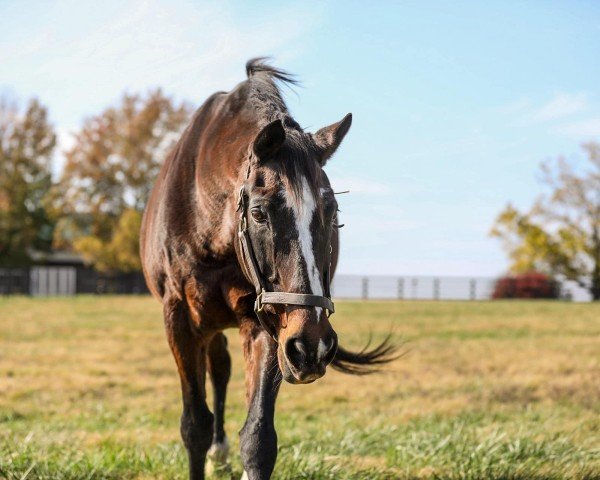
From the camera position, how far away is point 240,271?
11.7 ft

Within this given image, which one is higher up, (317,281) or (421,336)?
(317,281)

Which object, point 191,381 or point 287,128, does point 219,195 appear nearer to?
point 287,128

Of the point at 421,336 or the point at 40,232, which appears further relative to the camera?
the point at 40,232

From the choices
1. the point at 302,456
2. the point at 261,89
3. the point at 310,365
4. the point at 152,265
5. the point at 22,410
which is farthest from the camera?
the point at 22,410

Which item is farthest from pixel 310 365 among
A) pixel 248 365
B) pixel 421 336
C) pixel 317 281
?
pixel 421 336

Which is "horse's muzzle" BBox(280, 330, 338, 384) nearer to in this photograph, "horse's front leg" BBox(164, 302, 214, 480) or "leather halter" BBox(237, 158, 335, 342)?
"leather halter" BBox(237, 158, 335, 342)

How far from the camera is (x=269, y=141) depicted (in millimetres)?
3031

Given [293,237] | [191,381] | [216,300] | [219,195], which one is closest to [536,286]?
[191,381]

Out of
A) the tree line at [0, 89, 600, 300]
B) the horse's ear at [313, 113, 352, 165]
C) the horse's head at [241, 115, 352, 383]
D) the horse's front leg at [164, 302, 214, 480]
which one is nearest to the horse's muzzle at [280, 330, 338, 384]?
the horse's head at [241, 115, 352, 383]

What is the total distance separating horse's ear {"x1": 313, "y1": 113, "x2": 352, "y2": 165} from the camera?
3316 mm

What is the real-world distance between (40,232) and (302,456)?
4501 centimetres

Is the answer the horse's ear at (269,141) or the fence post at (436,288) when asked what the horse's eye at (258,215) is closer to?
the horse's ear at (269,141)

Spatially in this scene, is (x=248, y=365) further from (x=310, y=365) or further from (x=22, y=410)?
(x=22, y=410)

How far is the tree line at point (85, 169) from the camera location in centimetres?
4194
